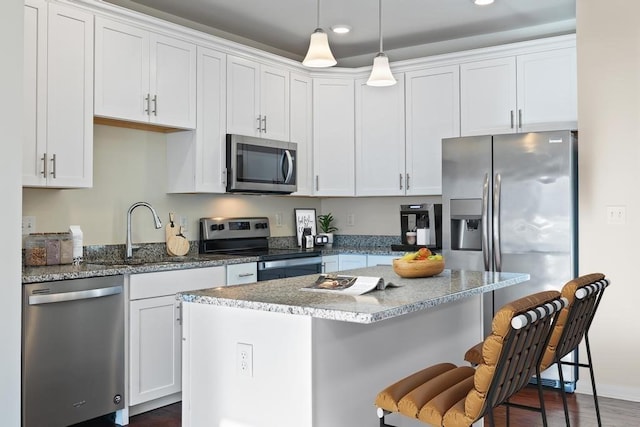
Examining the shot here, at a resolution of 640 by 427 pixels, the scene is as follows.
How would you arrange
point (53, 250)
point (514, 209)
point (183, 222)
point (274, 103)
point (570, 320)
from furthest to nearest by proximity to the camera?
point (274, 103) → point (183, 222) → point (514, 209) → point (53, 250) → point (570, 320)

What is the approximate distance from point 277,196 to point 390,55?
1717 millimetres

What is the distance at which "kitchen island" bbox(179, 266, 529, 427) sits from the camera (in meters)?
2.06

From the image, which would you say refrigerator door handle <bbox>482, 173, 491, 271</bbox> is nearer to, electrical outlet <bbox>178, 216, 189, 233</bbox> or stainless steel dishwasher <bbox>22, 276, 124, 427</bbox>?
electrical outlet <bbox>178, 216, 189, 233</bbox>

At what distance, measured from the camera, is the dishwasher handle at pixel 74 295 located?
2.99 m

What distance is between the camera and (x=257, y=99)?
477 cm

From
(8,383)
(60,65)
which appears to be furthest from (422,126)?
(8,383)

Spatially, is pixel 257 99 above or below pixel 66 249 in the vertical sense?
above

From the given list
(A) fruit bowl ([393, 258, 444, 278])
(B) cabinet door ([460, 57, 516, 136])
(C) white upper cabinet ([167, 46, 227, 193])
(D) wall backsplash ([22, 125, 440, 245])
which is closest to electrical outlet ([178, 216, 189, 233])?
(D) wall backsplash ([22, 125, 440, 245])

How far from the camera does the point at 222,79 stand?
14.7 feet

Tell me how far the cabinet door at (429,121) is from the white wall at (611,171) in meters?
1.08

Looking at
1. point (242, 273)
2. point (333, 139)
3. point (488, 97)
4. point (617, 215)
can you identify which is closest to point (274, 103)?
point (333, 139)

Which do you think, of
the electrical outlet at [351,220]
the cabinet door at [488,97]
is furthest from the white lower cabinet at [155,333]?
the cabinet door at [488,97]

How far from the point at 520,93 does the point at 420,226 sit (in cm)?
132

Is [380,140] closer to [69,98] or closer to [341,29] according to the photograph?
[341,29]
